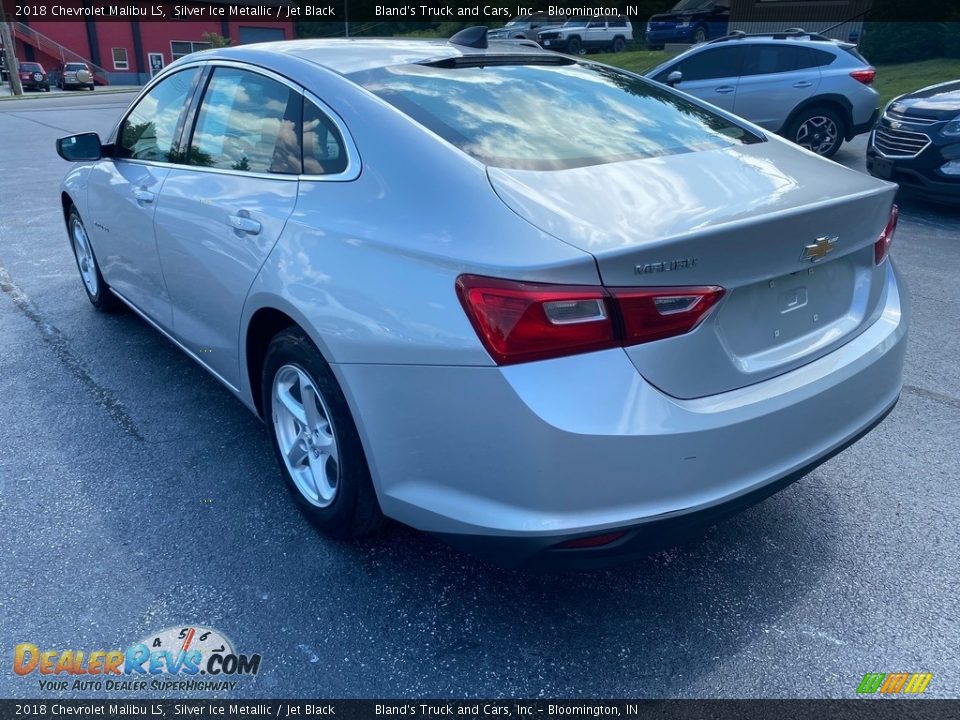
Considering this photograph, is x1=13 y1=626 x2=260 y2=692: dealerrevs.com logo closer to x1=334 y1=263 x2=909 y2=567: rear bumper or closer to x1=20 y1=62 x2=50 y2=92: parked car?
x1=334 y1=263 x2=909 y2=567: rear bumper

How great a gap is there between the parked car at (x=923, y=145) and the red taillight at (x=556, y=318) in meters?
6.75

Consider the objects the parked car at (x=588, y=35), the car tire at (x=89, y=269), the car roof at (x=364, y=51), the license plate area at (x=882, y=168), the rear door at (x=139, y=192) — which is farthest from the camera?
the parked car at (x=588, y=35)

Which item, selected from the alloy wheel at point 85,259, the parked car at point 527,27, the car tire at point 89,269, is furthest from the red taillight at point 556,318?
the parked car at point 527,27

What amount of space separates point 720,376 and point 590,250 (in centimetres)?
51

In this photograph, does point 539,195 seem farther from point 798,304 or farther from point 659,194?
point 798,304

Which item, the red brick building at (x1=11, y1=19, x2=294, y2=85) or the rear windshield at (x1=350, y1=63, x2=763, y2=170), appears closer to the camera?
the rear windshield at (x1=350, y1=63, x2=763, y2=170)

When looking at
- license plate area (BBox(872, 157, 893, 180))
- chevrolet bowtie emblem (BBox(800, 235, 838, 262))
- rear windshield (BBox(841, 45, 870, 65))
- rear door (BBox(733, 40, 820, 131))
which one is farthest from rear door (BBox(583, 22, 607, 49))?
chevrolet bowtie emblem (BBox(800, 235, 838, 262))

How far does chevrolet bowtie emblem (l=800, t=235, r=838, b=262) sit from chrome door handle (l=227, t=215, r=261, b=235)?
1.79 m

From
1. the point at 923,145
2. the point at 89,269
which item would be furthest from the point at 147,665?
the point at 923,145

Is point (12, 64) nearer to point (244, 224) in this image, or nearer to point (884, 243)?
point (244, 224)

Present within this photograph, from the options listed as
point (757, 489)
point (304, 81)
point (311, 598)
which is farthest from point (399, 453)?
point (304, 81)

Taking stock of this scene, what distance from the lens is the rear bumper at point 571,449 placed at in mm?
2010

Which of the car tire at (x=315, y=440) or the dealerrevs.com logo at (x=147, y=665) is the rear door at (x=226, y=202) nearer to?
the car tire at (x=315, y=440)

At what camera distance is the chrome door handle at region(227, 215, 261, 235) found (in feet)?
9.36
